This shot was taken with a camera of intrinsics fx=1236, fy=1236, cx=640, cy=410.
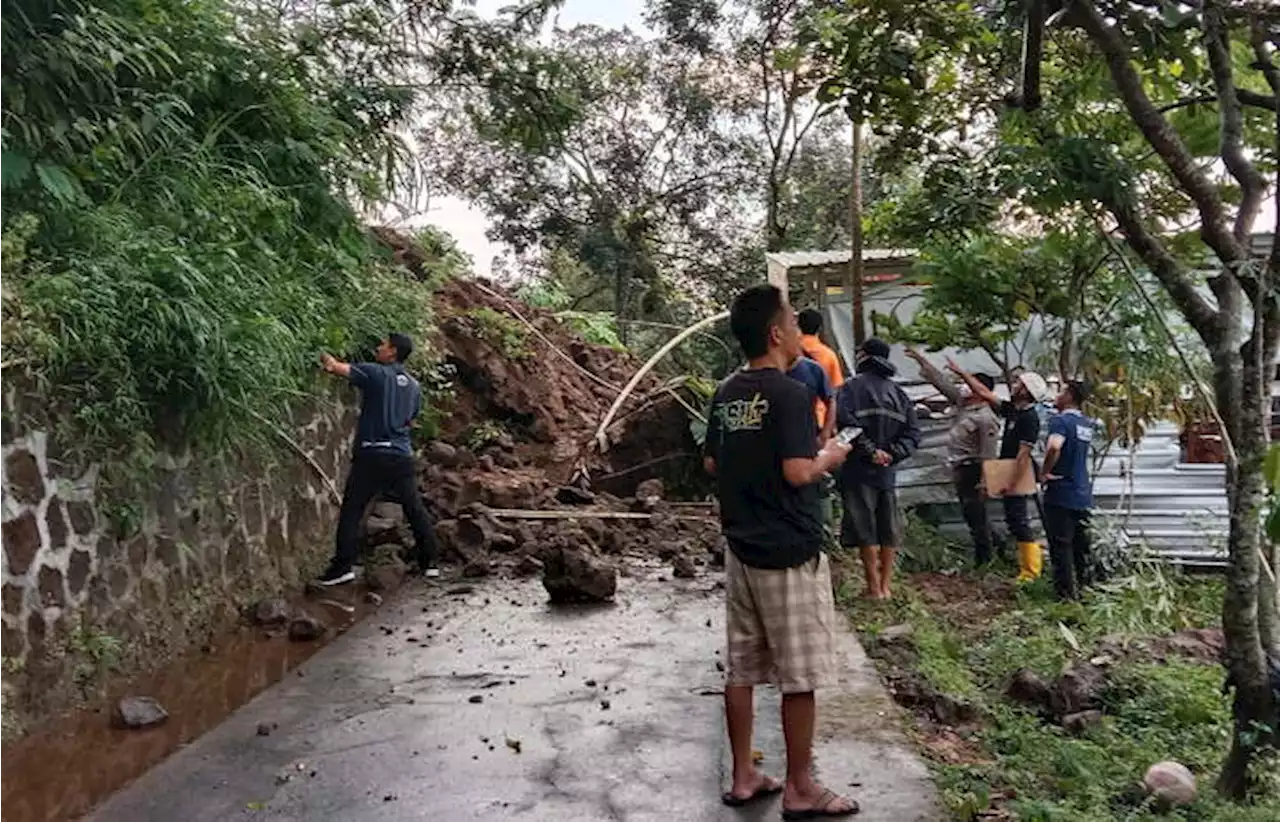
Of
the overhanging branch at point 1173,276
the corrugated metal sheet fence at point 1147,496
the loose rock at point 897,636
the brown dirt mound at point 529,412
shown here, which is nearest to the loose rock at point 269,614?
the loose rock at point 897,636

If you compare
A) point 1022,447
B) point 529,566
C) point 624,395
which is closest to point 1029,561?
point 1022,447

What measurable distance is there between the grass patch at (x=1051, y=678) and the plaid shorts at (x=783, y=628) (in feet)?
2.17

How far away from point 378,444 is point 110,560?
9.53 feet

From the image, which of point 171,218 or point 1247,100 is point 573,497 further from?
point 1247,100

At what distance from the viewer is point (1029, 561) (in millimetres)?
10047

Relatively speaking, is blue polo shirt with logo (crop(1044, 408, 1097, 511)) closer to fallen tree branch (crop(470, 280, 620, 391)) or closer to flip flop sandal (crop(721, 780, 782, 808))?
flip flop sandal (crop(721, 780, 782, 808))

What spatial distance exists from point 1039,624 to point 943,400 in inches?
165

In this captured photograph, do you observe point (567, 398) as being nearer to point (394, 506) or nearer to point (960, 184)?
point (394, 506)

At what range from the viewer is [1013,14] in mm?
4887

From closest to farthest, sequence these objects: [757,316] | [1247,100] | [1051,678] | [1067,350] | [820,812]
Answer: [820,812]
[757,316]
[1247,100]
[1051,678]
[1067,350]

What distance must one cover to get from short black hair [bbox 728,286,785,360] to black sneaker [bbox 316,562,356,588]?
5205mm

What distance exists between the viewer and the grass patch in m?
4.43

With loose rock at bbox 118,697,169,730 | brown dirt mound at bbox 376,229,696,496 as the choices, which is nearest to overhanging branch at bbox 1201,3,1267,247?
loose rock at bbox 118,697,169,730

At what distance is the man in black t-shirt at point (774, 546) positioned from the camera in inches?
159
